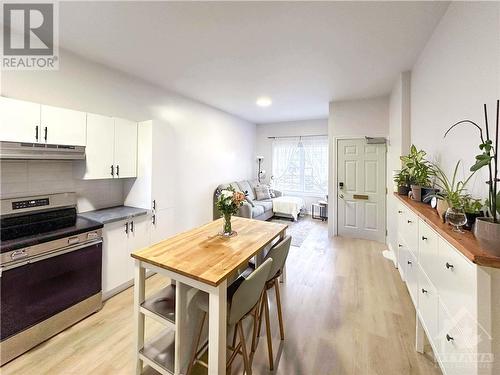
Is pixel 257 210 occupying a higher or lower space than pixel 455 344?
higher

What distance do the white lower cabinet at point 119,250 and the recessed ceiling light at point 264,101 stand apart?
292 cm

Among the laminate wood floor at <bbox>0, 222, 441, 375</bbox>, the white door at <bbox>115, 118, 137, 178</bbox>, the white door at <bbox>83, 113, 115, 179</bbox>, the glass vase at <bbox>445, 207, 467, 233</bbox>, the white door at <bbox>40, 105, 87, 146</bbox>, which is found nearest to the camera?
the glass vase at <bbox>445, 207, 467, 233</bbox>

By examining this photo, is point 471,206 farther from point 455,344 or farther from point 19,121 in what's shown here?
point 19,121

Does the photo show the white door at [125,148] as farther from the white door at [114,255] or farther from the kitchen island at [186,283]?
the kitchen island at [186,283]

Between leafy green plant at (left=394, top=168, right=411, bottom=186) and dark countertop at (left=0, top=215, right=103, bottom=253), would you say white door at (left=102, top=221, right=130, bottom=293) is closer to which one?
dark countertop at (left=0, top=215, right=103, bottom=253)

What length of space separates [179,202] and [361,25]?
3411 millimetres

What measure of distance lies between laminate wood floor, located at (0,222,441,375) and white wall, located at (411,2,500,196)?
1.38 metres

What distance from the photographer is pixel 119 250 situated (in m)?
2.50

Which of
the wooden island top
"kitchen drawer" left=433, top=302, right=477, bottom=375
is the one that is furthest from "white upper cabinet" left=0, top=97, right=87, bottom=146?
"kitchen drawer" left=433, top=302, right=477, bottom=375

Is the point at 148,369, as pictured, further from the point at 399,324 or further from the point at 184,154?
the point at 184,154

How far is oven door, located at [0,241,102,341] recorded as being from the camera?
164 centimetres

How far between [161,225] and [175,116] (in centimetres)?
191

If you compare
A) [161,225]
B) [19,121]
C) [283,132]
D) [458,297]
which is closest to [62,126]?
[19,121]

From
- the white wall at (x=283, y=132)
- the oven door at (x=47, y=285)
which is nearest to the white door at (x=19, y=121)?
the oven door at (x=47, y=285)
